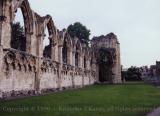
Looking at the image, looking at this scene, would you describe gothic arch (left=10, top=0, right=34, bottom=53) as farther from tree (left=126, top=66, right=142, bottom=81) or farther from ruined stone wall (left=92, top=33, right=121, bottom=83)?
tree (left=126, top=66, right=142, bottom=81)

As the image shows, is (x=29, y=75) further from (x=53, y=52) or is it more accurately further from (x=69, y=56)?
(x=69, y=56)

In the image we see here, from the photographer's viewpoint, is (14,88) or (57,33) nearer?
(14,88)

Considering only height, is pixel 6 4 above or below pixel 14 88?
above

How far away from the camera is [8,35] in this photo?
45.8 feet

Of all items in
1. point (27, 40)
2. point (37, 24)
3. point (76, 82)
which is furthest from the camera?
point (76, 82)

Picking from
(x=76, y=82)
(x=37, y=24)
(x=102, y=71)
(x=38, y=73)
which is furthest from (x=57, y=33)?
(x=102, y=71)

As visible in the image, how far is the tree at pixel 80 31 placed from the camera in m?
52.2

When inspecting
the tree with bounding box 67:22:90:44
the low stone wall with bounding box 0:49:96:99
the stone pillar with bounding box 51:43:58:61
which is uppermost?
the tree with bounding box 67:22:90:44

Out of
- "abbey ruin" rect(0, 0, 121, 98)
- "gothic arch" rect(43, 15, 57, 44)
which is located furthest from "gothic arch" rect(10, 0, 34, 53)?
"gothic arch" rect(43, 15, 57, 44)

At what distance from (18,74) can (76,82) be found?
13156mm

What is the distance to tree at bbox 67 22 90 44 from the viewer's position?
52219 mm

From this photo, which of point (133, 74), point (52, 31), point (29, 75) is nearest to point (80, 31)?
point (133, 74)

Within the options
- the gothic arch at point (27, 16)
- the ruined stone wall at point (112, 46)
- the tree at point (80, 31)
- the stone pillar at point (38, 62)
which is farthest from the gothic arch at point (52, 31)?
the tree at point (80, 31)

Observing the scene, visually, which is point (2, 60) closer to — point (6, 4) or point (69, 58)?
point (6, 4)
